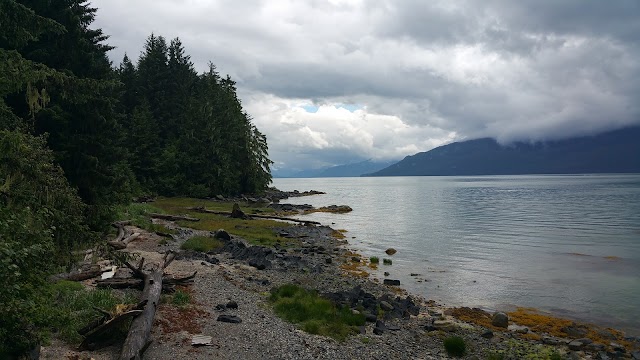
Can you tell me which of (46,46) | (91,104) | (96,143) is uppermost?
(46,46)

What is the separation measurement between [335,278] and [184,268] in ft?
27.7

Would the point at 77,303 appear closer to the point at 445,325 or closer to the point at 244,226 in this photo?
the point at 445,325

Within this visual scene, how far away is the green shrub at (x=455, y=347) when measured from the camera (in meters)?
14.4

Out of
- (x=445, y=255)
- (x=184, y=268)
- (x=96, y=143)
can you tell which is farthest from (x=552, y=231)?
(x=96, y=143)

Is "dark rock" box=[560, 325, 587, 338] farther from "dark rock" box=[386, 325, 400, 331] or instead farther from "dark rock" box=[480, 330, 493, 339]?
"dark rock" box=[386, 325, 400, 331]

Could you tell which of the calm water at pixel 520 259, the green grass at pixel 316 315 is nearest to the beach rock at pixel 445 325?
the green grass at pixel 316 315

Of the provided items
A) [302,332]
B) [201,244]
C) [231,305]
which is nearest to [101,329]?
[231,305]

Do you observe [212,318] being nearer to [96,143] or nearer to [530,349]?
[530,349]

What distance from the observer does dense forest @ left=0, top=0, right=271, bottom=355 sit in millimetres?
7742

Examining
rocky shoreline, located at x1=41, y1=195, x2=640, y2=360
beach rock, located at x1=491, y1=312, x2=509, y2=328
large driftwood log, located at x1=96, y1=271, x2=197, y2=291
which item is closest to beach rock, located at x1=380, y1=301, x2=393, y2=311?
rocky shoreline, located at x1=41, y1=195, x2=640, y2=360

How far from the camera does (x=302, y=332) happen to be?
14.1m

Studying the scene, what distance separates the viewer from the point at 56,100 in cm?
2295

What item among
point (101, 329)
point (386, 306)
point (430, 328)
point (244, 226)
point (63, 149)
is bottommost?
point (430, 328)

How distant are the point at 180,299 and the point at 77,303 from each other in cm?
343
